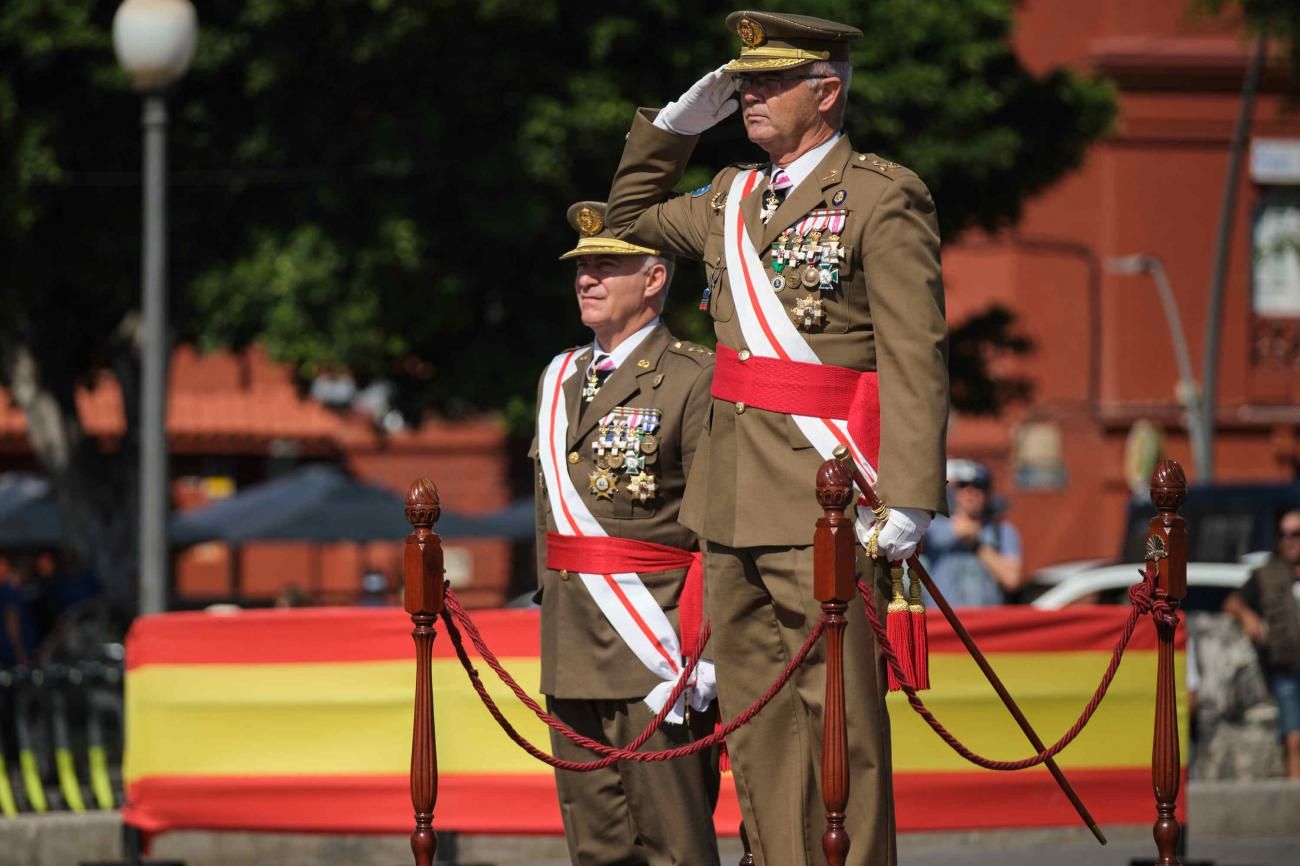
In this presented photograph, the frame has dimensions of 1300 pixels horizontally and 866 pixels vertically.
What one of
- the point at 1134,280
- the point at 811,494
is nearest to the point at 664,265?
the point at 811,494

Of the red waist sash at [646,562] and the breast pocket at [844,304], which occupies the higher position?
the breast pocket at [844,304]

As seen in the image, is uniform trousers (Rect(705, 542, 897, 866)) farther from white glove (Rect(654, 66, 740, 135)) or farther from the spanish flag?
the spanish flag

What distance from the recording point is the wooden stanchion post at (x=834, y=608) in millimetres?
5523

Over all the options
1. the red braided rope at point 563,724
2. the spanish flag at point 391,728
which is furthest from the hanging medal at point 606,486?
the spanish flag at point 391,728

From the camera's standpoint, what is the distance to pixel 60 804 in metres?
10.5

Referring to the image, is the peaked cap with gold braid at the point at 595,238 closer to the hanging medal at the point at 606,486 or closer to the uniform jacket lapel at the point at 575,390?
the uniform jacket lapel at the point at 575,390

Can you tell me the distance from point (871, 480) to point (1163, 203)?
3182cm

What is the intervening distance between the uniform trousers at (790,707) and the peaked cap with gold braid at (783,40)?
3.92ft

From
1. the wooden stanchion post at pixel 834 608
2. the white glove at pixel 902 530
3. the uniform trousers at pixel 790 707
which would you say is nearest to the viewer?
the wooden stanchion post at pixel 834 608

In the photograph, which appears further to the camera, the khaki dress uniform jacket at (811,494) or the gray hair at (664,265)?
the gray hair at (664,265)

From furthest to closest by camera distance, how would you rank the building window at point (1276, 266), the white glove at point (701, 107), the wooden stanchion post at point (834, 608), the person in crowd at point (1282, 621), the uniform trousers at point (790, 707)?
1. the building window at point (1276, 266)
2. the person in crowd at point (1282, 621)
3. the white glove at point (701, 107)
4. the uniform trousers at point (790, 707)
5. the wooden stanchion post at point (834, 608)

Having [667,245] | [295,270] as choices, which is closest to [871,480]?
[667,245]

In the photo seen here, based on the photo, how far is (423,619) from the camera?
6.19 metres

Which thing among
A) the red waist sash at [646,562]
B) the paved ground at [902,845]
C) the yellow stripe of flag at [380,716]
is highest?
the red waist sash at [646,562]
